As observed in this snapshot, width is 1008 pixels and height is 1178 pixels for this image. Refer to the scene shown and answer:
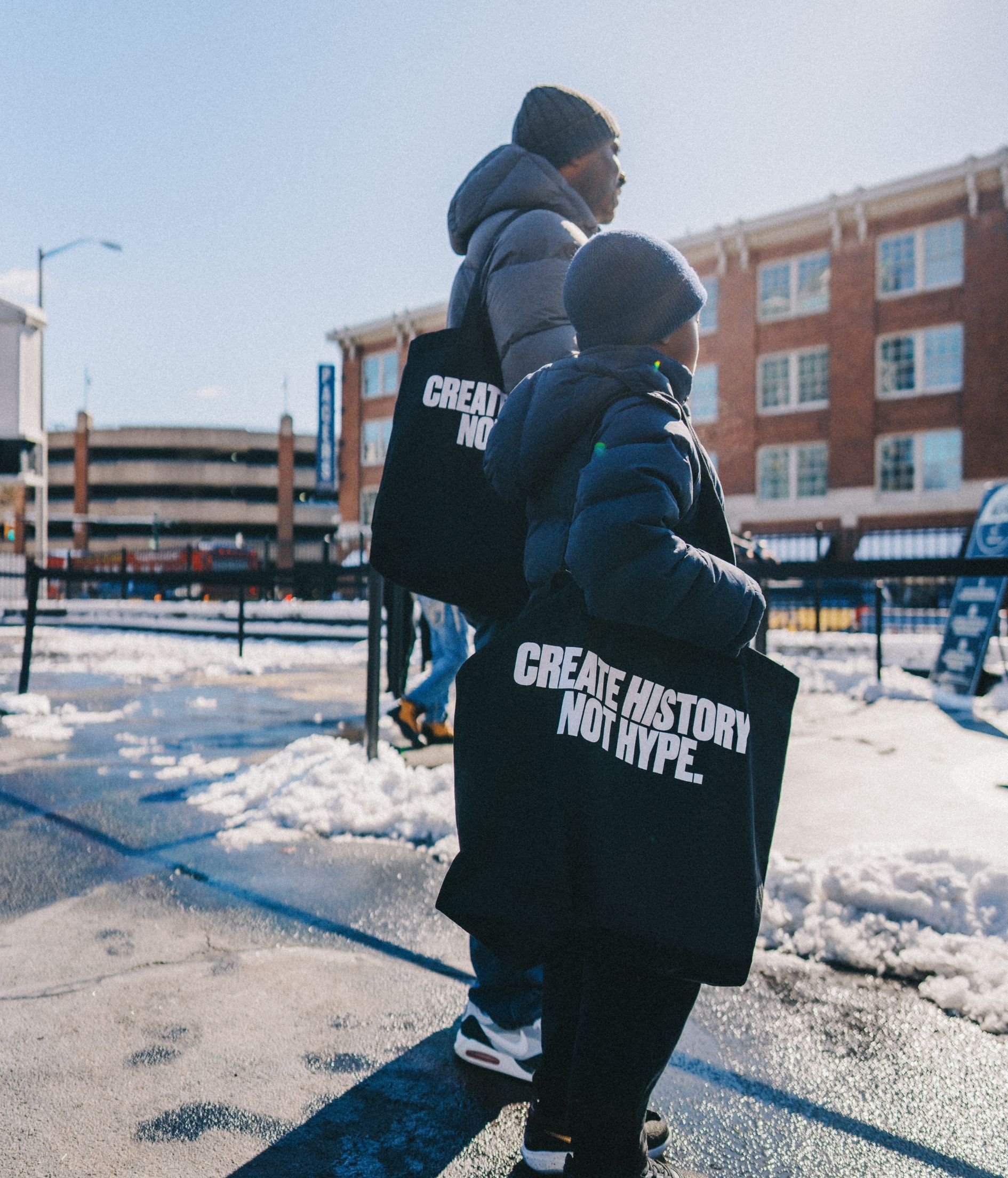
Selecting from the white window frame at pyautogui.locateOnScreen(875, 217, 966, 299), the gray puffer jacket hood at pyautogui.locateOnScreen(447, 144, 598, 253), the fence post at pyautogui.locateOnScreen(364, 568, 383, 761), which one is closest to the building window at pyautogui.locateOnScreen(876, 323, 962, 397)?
the white window frame at pyautogui.locateOnScreen(875, 217, 966, 299)

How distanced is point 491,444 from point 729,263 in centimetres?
2771

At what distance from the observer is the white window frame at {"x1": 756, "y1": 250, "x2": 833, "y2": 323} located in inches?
992

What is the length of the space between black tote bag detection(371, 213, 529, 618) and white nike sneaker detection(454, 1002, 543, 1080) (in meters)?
0.89

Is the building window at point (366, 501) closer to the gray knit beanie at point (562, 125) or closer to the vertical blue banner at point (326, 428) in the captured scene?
the vertical blue banner at point (326, 428)

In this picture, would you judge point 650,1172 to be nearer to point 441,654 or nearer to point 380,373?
point 441,654

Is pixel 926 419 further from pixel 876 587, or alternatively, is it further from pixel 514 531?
pixel 514 531

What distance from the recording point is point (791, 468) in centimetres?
2592

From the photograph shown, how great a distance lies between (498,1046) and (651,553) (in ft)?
3.94

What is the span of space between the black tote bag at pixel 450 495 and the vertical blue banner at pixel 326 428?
33462 millimetres

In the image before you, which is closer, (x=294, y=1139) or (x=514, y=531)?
(x=294, y=1139)

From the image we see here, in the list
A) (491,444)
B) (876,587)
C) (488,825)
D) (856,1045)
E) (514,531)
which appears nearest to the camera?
(488,825)

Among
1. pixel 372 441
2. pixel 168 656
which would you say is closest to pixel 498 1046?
pixel 168 656

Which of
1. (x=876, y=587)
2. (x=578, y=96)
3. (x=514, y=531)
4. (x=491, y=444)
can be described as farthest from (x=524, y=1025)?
(x=876, y=587)

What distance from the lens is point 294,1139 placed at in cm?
162
